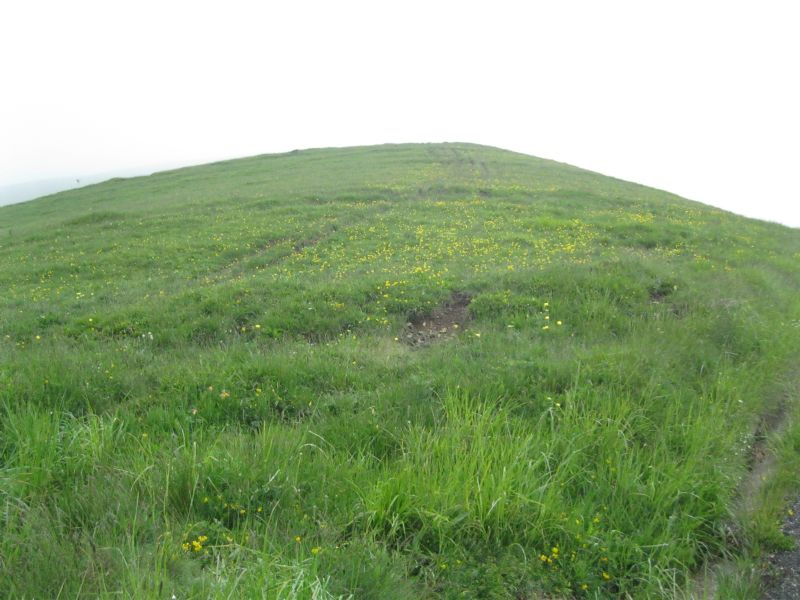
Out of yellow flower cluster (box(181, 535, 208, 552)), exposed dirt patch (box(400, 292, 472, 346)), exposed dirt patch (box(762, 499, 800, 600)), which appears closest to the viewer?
yellow flower cluster (box(181, 535, 208, 552))

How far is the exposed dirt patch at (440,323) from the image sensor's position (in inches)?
359

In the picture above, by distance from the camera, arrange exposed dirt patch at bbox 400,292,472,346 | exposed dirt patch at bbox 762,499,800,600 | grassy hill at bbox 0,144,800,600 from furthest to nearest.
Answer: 1. exposed dirt patch at bbox 400,292,472,346
2. exposed dirt patch at bbox 762,499,800,600
3. grassy hill at bbox 0,144,800,600

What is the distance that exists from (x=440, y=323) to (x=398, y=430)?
4874 millimetres

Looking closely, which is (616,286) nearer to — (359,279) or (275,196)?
(359,279)

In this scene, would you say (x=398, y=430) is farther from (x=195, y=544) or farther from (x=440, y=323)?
(x=440, y=323)

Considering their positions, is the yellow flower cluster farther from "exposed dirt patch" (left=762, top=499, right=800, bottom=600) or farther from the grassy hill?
"exposed dirt patch" (left=762, top=499, right=800, bottom=600)

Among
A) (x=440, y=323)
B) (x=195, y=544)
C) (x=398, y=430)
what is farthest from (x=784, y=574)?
(x=440, y=323)

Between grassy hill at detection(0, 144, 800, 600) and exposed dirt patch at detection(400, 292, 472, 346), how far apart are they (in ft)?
0.19

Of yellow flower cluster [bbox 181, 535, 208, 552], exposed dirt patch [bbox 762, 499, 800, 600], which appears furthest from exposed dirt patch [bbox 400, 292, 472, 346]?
yellow flower cluster [bbox 181, 535, 208, 552]

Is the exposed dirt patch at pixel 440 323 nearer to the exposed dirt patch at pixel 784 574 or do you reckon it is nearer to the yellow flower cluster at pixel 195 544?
the exposed dirt patch at pixel 784 574

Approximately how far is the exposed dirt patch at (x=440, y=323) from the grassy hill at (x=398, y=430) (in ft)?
0.19

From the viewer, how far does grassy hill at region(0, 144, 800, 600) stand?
3494 millimetres

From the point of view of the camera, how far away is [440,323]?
9.92m

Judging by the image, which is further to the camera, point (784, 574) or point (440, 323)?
point (440, 323)
